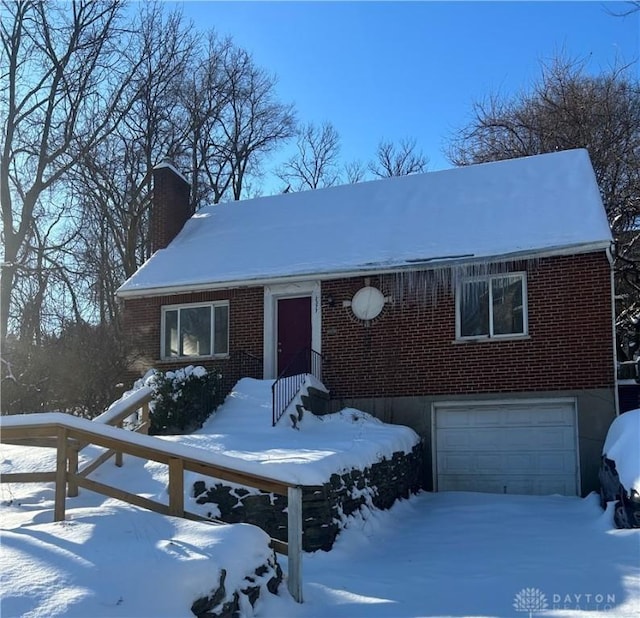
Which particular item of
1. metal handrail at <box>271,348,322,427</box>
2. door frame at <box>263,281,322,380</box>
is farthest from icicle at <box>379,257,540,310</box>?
metal handrail at <box>271,348,322,427</box>

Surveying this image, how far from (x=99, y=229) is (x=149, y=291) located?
12.6 m

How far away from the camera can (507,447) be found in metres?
12.8

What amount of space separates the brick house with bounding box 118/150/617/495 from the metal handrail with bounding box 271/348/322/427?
216mm

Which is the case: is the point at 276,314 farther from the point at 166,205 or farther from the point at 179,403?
the point at 166,205

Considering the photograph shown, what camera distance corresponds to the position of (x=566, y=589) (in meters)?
5.90

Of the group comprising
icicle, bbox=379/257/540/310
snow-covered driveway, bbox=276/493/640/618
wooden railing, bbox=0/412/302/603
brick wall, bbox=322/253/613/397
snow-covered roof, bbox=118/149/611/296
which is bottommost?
snow-covered driveway, bbox=276/493/640/618

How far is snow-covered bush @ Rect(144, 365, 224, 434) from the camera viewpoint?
12305mm

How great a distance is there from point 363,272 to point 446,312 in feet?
5.99

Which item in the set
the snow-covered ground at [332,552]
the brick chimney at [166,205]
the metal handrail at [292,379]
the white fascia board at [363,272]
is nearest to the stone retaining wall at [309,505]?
the snow-covered ground at [332,552]

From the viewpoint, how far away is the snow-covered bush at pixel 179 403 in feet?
40.4

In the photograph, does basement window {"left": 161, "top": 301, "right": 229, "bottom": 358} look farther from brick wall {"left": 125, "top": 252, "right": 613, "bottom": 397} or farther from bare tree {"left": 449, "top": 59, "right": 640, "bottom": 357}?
bare tree {"left": 449, "top": 59, "right": 640, "bottom": 357}

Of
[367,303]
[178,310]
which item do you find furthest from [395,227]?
[178,310]

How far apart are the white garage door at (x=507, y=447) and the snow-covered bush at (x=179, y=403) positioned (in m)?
4.51

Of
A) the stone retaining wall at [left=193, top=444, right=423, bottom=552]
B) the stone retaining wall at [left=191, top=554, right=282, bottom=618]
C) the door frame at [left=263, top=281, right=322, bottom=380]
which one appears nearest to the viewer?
the stone retaining wall at [left=191, top=554, right=282, bottom=618]
